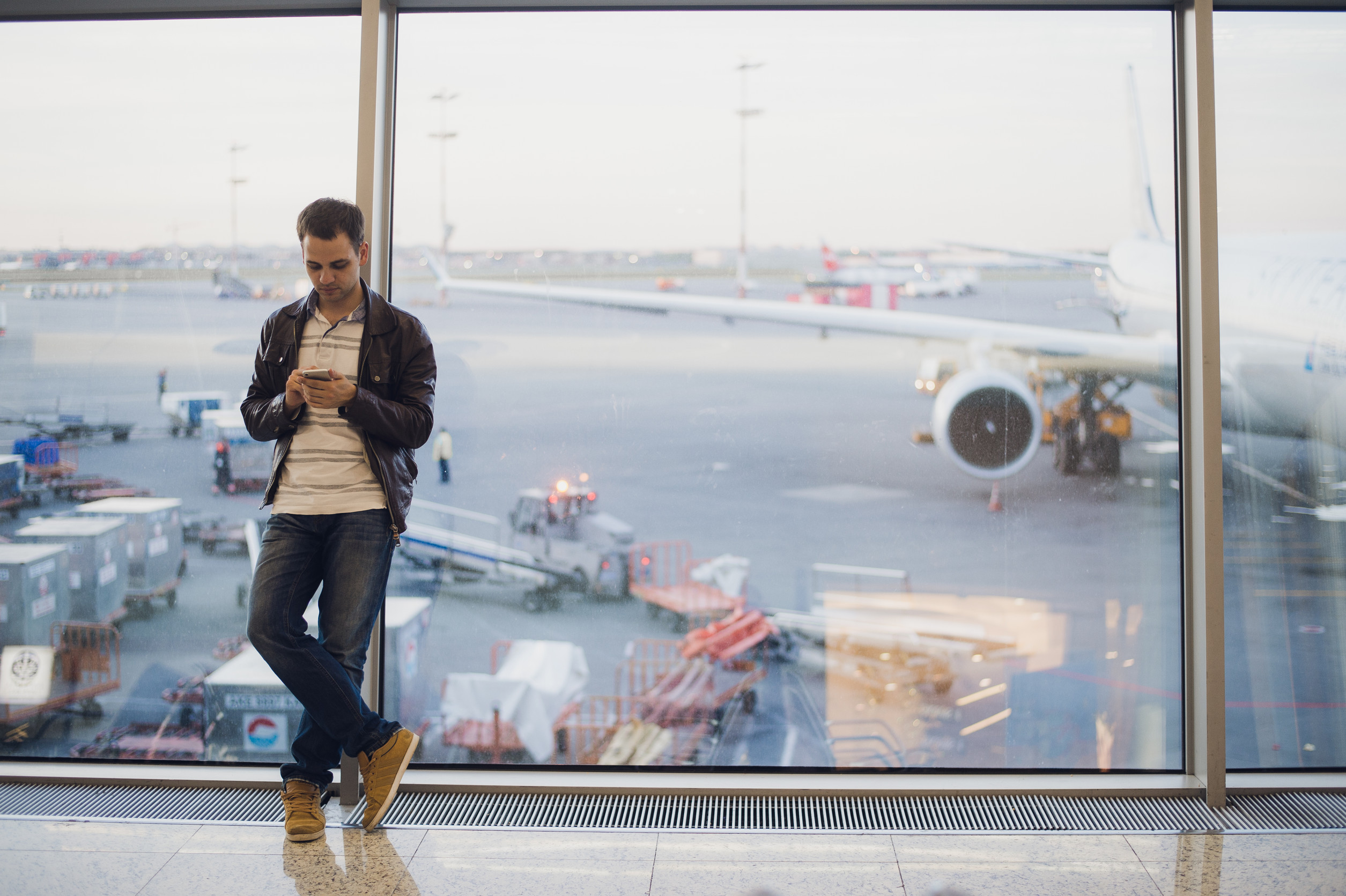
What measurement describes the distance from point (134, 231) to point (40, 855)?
156 centimetres

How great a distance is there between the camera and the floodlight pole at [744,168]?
7.38 feet

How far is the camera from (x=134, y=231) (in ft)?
7.33

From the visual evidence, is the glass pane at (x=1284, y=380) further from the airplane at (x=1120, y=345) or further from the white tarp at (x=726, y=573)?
the white tarp at (x=726, y=573)

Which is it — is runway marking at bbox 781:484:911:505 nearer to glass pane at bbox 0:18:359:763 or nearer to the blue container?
glass pane at bbox 0:18:359:763

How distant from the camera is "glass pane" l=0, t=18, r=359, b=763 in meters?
2.17

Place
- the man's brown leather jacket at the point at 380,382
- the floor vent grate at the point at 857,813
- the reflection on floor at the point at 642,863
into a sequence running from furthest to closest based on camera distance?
the floor vent grate at the point at 857,813 < the man's brown leather jacket at the point at 380,382 < the reflection on floor at the point at 642,863

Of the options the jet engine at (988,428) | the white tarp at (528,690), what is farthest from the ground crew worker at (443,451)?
the jet engine at (988,428)

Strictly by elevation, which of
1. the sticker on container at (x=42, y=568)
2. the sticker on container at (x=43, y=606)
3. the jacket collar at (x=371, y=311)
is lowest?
the sticker on container at (x=43, y=606)

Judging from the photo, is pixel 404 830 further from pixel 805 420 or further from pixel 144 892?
pixel 805 420

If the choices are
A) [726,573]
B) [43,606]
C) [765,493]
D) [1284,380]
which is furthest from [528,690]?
[1284,380]

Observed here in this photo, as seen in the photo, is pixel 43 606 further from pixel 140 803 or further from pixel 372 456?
pixel 372 456

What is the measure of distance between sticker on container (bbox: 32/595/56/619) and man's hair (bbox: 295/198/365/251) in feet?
4.86

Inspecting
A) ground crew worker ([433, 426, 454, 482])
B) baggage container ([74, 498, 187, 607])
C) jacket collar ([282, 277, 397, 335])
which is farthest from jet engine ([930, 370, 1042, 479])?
baggage container ([74, 498, 187, 607])

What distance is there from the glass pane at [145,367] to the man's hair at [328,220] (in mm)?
808
